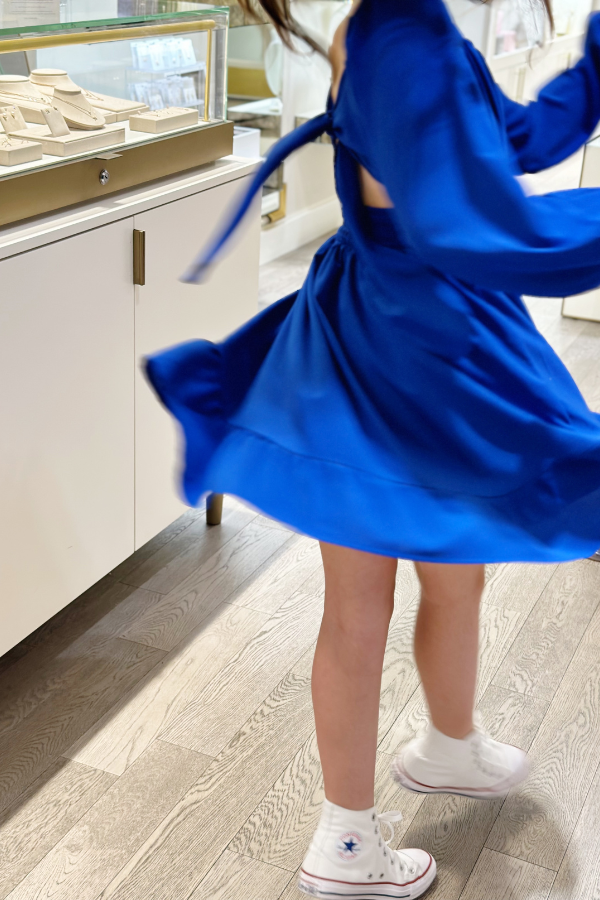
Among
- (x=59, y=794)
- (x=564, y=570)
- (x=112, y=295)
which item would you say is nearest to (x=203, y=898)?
(x=59, y=794)

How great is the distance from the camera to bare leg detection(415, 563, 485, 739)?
3.76 feet

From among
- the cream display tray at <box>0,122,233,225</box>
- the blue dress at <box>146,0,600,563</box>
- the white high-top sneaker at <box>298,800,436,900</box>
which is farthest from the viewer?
the cream display tray at <box>0,122,233,225</box>

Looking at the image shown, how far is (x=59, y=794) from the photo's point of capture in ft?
4.44

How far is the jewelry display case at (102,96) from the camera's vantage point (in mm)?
1392

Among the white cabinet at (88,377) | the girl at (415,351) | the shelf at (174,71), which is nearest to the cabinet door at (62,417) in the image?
the white cabinet at (88,377)

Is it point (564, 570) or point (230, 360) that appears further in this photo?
point (564, 570)

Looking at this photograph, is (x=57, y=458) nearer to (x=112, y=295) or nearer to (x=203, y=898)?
(x=112, y=295)

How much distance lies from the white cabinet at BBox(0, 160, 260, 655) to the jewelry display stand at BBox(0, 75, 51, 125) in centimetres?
17

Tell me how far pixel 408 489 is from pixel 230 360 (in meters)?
0.25

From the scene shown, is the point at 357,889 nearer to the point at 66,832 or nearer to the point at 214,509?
the point at 66,832

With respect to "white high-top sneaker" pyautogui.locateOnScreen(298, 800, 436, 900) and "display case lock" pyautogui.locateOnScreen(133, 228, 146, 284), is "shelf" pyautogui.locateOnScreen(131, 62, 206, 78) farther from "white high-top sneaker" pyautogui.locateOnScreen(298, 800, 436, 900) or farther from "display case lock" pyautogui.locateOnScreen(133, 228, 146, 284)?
"white high-top sneaker" pyautogui.locateOnScreen(298, 800, 436, 900)

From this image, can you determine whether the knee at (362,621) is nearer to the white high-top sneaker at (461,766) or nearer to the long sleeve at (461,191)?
the white high-top sneaker at (461,766)

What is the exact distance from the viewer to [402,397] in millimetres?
909

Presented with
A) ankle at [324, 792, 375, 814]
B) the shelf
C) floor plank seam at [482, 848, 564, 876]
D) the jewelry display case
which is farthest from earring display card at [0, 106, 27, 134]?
floor plank seam at [482, 848, 564, 876]
